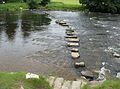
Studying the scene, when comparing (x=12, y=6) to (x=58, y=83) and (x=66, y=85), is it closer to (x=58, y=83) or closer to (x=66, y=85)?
(x=58, y=83)

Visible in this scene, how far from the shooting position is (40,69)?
17.0 m

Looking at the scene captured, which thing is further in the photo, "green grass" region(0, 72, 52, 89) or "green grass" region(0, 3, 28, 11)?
"green grass" region(0, 3, 28, 11)

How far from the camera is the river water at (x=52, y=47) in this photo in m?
17.6

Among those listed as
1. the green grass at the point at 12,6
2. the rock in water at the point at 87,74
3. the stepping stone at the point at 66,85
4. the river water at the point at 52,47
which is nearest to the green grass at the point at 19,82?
the stepping stone at the point at 66,85

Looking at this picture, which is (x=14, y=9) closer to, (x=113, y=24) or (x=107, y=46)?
(x=113, y=24)

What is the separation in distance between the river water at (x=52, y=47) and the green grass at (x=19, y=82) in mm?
4269

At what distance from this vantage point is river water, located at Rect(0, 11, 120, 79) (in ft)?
57.8

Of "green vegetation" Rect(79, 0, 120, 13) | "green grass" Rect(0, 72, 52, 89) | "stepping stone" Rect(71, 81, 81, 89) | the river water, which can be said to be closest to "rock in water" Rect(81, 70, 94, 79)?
the river water

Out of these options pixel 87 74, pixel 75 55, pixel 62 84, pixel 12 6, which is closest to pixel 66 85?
pixel 62 84

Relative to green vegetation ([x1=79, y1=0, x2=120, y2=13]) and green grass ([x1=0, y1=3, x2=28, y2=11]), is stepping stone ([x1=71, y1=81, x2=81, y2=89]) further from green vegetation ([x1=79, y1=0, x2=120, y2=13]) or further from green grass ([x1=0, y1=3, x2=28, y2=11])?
green grass ([x1=0, y1=3, x2=28, y2=11])

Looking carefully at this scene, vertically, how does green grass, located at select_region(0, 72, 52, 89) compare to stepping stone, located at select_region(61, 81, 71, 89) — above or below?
above

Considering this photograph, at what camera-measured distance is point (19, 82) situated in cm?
1140

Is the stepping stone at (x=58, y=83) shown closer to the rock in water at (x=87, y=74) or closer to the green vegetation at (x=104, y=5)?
the rock in water at (x=87, y=74)

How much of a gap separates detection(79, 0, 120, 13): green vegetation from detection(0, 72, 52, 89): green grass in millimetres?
40686
